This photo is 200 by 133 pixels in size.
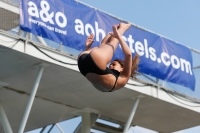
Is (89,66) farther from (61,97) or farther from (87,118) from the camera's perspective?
(87,118)

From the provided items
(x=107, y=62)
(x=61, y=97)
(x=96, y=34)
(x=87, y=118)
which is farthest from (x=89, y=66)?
(x=87, y=118)

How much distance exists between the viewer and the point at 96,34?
608 inches

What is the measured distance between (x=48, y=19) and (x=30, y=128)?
27.8ft

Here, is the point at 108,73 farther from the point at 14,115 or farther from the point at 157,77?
the point at 14,115

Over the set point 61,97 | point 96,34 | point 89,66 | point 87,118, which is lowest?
point 89,66

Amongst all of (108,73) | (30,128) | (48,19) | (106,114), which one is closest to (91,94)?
(106,114)

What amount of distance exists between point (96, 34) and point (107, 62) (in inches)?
363

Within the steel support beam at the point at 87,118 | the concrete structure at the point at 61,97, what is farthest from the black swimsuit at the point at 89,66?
the steel support beam at the point at 87,118

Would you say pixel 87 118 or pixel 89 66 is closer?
pixel 89 66

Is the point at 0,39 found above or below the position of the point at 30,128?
below

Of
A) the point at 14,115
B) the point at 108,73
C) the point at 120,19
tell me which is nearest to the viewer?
the point at 108,73

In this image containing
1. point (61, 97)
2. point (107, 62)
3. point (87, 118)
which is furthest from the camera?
→ point (87, 118)

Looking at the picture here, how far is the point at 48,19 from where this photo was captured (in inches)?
565

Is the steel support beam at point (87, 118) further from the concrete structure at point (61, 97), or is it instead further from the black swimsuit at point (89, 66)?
the black swimsuit at point (89, 66)
